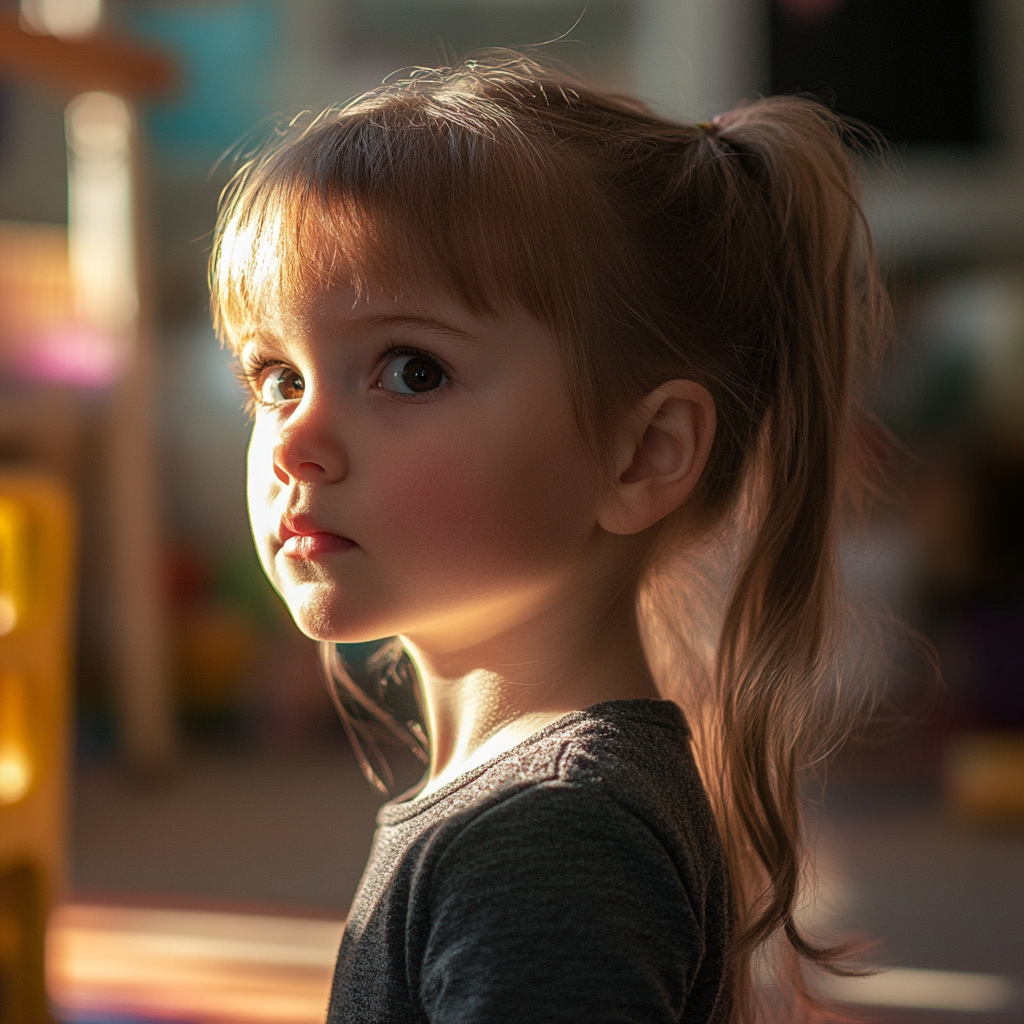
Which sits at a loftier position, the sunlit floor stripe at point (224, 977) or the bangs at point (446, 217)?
the bangs at point (446, 217)

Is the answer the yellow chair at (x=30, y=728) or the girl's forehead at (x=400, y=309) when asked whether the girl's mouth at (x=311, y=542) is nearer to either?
the girl's forehead at (x=400, y=309)

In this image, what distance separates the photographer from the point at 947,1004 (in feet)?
3.77

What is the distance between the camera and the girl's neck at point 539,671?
541mm

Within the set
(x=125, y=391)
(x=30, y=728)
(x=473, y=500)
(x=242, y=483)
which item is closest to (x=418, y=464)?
Result: (x=473, y=500)

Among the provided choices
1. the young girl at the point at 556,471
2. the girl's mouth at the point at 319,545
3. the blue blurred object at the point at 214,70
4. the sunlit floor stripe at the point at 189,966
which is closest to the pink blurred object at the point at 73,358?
the blue blurred object at the point at 214,70

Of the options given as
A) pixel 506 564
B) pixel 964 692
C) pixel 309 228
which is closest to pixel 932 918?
pixel 964 692

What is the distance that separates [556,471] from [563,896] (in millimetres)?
173

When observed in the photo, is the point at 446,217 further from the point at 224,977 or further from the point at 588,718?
the point at 224,977

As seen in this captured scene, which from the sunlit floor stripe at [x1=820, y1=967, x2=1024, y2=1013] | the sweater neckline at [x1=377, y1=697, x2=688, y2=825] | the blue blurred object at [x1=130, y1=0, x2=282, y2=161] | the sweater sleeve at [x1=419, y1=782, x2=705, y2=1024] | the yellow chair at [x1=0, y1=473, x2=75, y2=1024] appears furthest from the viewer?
the blue blurred object at [x1=130, y1=0, x2=282, y2=161]

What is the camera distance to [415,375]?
0.50 meters

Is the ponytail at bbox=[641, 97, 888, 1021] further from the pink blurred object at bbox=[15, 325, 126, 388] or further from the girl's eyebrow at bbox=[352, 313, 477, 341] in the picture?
the pink blurred object at bbox=[15, 325, 126, 388]

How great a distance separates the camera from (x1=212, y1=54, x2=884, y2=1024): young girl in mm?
461

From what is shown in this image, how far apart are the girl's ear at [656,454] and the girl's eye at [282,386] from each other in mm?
152

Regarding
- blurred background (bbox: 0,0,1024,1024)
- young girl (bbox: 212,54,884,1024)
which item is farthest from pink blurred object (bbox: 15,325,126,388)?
young girl (bbox: 212,54,884,1024)
